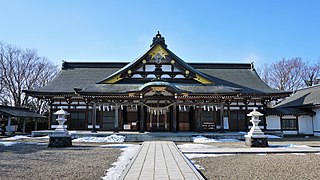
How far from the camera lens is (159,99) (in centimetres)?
1912

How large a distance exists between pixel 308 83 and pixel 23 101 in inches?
1497

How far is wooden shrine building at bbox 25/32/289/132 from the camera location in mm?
19062

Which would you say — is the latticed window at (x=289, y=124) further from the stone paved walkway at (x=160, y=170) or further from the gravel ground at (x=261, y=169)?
the stone paved walkway at (x=160, y=170)

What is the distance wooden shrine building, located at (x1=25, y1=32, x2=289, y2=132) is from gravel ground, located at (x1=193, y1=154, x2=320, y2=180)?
10.1m

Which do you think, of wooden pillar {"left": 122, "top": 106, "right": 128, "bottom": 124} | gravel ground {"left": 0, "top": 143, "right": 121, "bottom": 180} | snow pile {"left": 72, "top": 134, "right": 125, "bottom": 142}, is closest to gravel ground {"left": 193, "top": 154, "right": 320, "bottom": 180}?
gravel ground {"left": 0, "top": 143, "right": 121, "bottom": 180}

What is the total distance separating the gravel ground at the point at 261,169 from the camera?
6.58 m

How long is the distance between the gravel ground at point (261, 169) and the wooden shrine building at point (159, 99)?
10.1 metres

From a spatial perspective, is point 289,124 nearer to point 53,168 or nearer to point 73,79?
point 73,79

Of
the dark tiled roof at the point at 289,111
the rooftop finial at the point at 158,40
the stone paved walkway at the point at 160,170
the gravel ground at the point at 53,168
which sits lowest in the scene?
the gravel ground at the point at 53,168

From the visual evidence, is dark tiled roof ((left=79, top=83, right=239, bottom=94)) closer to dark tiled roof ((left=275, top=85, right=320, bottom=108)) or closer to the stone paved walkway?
dark tiled roof ((left=275, top=85, right=320, bottom=108))

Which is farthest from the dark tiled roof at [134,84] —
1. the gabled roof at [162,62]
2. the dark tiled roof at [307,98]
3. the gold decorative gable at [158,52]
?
the dark tiled roof at [307,98]

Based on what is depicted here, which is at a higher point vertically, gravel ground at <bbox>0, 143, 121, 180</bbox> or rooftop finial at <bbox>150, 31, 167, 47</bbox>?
rooftop finial at <bbox>150, 31, 167, 47</bbox>

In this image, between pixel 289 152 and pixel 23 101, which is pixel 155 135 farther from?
pixel 23 101

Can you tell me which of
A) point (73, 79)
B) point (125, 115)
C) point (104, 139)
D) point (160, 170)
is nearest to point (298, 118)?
point (125, 115)
